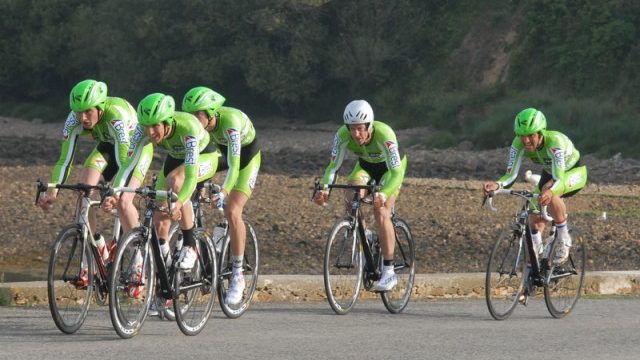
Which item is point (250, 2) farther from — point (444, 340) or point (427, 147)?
point (444, 340)

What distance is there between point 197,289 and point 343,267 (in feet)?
5.68

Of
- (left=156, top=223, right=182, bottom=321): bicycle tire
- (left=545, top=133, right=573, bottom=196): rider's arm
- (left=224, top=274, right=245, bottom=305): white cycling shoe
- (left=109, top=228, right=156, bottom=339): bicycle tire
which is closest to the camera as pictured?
(left=109, top=228, right=156, bottom=339): bicycle tire

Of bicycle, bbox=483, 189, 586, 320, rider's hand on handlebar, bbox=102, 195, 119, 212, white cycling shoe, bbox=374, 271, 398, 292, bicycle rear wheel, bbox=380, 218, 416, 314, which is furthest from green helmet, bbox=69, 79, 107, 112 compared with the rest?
bicycle, bbox=483, 189, 586, 320

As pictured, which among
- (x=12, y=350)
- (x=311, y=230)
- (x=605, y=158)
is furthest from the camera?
(x=605, y=158)

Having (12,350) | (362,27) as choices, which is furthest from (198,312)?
(362,27)

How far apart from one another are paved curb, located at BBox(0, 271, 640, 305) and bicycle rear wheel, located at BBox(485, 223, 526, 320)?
1658 millimetres

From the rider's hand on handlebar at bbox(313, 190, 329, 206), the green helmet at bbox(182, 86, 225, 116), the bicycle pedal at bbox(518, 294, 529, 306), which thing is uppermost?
the green helmet at bbox(182, 86, 225, 116)

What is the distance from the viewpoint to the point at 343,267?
42.2ft

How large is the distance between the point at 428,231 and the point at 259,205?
3777 mm

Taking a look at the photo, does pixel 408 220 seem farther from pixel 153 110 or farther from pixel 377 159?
pixel 153 110

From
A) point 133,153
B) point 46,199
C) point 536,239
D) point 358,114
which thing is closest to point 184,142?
point 133,153

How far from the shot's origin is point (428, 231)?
21906 mm

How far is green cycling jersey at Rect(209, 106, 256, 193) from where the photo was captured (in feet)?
40.2

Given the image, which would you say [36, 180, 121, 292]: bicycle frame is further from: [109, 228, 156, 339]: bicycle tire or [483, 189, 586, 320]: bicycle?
[483, 189, 586, 320]: bicycle
